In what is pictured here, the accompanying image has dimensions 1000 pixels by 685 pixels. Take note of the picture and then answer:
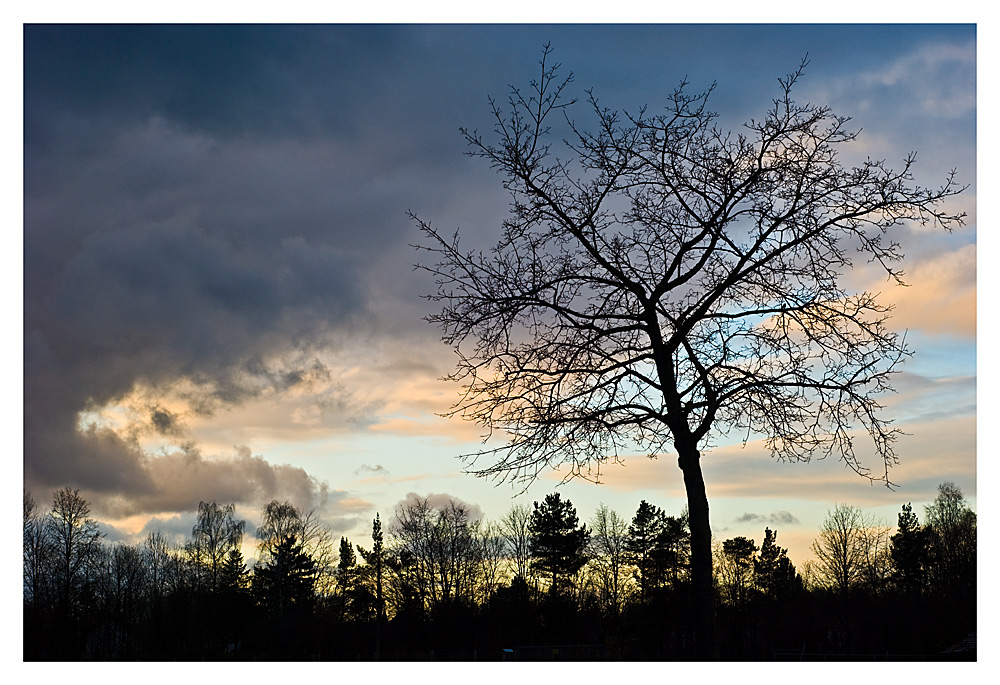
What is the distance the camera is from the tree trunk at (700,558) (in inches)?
282

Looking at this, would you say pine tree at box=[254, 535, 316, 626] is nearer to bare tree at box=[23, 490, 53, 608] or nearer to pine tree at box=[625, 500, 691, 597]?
bare tree at box=[23, 490, 53, 608]

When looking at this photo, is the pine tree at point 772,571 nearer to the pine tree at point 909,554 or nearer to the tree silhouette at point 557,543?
the pine tree at point 909,554

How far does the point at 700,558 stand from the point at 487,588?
26623mm

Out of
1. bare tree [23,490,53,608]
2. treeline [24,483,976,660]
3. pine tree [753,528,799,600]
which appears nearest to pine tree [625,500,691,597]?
treeline [24,483,976,660]

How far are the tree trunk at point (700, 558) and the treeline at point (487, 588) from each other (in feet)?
62.1

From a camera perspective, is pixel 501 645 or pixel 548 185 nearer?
pixel 548 185

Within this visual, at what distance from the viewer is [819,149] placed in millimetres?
8102

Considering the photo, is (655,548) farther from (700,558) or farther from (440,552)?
(700,558)

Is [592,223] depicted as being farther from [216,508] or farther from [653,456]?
[216,508]

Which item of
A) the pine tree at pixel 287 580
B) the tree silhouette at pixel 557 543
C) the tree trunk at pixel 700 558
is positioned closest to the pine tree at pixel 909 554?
the tree silhouette at pixel 557 543
